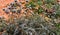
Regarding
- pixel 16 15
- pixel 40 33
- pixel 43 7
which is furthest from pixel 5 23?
pixel 43 7

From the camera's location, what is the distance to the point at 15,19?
4.13 m

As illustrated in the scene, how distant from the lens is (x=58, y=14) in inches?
180

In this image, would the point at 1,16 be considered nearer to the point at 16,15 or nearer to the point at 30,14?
the point at 16,15

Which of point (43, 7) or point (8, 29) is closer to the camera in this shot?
point (8, 29)

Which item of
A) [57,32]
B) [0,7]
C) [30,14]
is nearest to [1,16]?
[0,7]

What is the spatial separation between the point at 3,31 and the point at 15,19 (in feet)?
1.09

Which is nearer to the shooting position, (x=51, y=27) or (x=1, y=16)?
(x=51, y=27)

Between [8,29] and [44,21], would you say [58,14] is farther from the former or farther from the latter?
[8,29]

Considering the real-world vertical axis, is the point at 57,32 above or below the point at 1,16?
below

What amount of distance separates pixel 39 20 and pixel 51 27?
28 cm

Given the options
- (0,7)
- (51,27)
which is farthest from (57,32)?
(0,7)

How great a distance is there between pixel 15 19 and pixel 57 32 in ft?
2.86

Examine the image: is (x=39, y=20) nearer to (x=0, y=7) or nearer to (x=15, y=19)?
(x=15, y=19)

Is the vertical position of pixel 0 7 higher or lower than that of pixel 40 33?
higher
